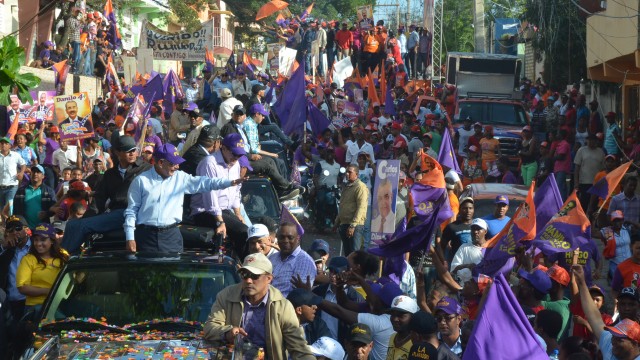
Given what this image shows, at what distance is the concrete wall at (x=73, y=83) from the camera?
1073 inches

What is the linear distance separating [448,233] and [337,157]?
29.5 ft

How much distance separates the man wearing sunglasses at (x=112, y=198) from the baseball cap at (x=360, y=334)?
130 inches

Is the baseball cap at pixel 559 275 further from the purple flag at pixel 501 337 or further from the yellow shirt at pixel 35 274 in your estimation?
the yellow shirt at pixel 35 274

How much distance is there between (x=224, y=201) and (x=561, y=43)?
19.2 meters

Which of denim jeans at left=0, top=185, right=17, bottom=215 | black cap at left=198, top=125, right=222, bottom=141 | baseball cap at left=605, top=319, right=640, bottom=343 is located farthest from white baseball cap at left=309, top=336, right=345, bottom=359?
denim jeans at left=0, top=185, right=17, bottom=215

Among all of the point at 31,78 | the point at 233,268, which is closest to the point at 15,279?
the point at 31,78

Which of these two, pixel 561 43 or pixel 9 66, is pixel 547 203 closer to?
pixel 9 66

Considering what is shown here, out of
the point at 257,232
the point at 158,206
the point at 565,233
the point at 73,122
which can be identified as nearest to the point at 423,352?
the point at 257,232

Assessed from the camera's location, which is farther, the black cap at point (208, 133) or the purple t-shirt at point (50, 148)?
the purple t-shirt at point (50, 148)

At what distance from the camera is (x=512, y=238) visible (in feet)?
32.7

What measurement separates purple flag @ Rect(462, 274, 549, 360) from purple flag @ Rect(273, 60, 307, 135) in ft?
48.5

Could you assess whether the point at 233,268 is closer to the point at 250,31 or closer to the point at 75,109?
the point at 75,109

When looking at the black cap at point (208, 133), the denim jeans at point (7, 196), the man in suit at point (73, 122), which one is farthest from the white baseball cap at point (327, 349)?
the man in suit at point (73, 122)

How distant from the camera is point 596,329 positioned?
8.11m
